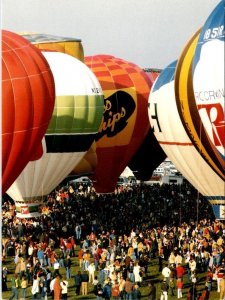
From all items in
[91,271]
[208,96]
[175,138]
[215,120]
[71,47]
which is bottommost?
[91,271]

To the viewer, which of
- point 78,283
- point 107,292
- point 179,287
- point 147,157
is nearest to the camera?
point 107,292

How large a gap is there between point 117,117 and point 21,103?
11662 mm

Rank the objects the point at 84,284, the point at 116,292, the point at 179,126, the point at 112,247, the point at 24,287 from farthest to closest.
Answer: the point at 179,126 → the point at 112,247 → the point at 84,284 → the point at 24,287 → the point at 116,292

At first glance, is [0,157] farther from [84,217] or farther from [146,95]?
[146,95]

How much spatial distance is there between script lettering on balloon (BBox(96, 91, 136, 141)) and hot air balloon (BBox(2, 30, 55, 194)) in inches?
393

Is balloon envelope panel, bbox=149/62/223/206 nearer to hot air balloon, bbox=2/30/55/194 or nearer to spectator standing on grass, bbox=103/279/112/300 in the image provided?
hot air balloon, bbox=2/30/55/194

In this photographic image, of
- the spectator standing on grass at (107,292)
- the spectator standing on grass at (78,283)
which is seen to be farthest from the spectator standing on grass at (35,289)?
the spectator standing on grass at (107,292)

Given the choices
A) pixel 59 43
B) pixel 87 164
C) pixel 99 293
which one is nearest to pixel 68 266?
pixel 99 293

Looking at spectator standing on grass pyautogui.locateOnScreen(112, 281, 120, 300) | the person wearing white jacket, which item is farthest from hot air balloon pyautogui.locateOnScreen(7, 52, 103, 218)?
spectator standing on grass pyautogui.locateOnScreen(112, 281, 120, 300)

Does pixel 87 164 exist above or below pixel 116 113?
below

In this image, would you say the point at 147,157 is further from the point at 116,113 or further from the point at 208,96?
the point at 208,96

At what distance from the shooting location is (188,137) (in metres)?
25.6

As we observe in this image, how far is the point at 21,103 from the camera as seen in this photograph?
20203 mm

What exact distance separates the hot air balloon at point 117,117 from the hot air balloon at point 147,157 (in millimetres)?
1934
